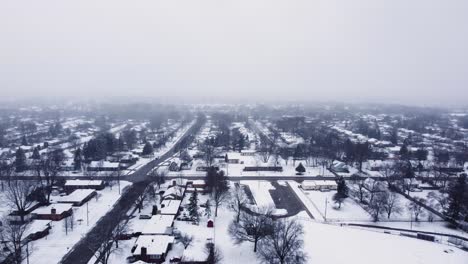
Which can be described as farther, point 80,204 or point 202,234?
point 80,204

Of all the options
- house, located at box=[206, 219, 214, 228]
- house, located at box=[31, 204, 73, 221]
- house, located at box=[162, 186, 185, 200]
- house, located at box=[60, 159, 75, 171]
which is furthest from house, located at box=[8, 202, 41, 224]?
house, located at box=[60, 159, 75, 171]

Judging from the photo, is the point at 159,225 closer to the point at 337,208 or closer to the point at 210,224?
the point at 210,224

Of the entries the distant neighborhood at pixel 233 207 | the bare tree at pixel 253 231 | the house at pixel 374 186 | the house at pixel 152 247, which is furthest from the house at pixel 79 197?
the house at pixel 374 186

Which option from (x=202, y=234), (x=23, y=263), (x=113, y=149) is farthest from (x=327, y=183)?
(x=113, y=149)

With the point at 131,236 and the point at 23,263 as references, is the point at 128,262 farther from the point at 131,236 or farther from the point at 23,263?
the point at 23,263

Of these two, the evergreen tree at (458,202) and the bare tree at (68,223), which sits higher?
the evergreen tree at (458,202)

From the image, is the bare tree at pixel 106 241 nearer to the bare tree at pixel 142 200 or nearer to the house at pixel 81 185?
the bare tree at pixel 142 200

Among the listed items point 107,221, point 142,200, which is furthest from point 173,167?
point 107,221
